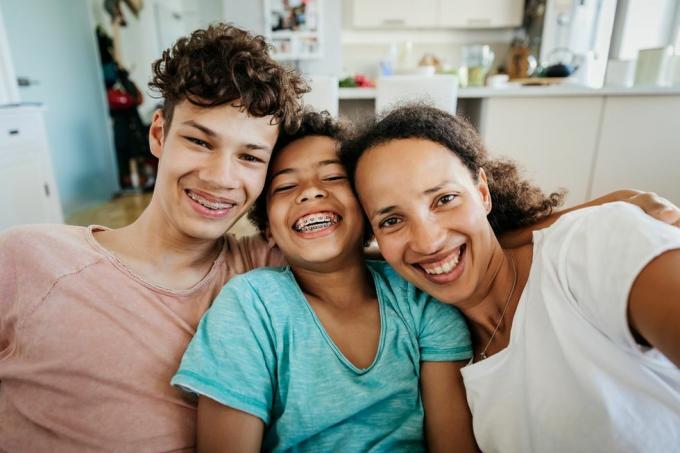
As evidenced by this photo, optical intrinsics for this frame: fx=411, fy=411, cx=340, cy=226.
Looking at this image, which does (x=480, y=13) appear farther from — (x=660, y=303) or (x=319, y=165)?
(x=660, y=303)

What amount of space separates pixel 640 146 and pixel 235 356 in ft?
9.34

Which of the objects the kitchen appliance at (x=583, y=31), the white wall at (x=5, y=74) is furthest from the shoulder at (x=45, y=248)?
the kitchen appliance at (x=583, y=31)

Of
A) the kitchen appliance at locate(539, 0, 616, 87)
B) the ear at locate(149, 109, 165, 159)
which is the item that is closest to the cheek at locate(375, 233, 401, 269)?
the ear at locate(149, 109, 165, 159)

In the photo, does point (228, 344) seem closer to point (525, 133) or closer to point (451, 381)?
point (451, 381)

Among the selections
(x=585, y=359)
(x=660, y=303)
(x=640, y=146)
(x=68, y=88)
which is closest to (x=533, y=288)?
(x=585, y=359)

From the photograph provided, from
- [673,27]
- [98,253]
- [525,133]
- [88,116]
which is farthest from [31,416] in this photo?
[673,27]

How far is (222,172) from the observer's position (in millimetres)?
849

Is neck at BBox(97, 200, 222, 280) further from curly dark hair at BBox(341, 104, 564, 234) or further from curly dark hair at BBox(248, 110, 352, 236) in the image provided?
curly dark hair at BBox(341, 104, 564, 234)

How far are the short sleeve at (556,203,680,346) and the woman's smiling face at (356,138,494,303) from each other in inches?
6.9

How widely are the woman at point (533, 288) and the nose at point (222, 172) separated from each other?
0.26m

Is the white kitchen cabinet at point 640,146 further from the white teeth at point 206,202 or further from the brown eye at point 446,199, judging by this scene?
the white teeth at point 206,202

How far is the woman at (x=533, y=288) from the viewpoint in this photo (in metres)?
0.56

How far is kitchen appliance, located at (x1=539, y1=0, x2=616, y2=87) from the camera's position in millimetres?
3377

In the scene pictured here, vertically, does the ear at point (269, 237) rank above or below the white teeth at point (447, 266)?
below
